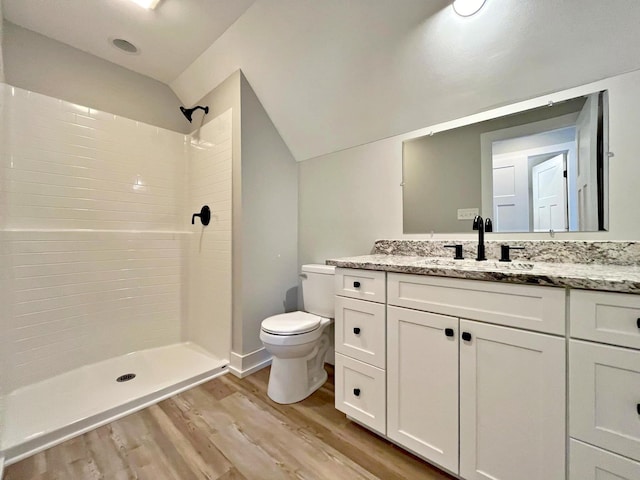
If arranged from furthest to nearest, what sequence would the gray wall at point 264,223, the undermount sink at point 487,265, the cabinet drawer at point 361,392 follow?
the gray wall at point 264,223, the cabinet drawer at point 361,392, the undermount sink at point 487,265

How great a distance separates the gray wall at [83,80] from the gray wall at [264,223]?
0.98 meters

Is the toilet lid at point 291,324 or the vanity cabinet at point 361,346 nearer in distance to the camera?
the vanity cabinet at point 361,346

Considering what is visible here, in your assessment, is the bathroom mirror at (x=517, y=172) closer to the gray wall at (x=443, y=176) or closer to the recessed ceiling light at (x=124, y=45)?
the gray wall at (x=443, y=176)

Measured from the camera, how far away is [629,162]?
1081 mm

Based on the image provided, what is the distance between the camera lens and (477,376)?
97 centimetres

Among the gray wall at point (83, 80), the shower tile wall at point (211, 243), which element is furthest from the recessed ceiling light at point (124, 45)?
the shower tile wall at point (211, 243)

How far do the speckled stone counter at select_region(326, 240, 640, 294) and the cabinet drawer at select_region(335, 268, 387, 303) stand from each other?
37mm

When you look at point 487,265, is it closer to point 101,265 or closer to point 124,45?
point 101,265

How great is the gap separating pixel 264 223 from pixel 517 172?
1.65 meters

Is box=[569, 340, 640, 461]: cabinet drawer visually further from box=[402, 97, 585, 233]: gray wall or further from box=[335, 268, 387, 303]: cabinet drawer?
box=[402, 97, 585, 233]: gray wall

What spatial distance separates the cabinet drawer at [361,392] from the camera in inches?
48.5

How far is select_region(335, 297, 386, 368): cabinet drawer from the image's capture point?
1.24m

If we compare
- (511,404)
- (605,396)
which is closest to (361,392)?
(511,404)

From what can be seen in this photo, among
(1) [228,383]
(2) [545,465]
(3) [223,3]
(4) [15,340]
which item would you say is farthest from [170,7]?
(2) [545,465]
